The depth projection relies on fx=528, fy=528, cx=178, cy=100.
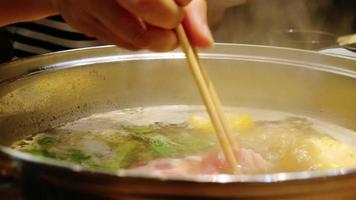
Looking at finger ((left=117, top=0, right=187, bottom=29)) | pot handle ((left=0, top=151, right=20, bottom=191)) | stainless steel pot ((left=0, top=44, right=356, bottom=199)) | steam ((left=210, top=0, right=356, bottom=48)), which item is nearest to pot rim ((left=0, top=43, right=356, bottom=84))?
stainless steel pot ((left=0, top=44, right=356, bottom=199))

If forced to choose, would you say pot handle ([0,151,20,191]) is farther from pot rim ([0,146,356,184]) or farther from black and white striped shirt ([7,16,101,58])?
black and white striped shirt ([7,16,101,58])

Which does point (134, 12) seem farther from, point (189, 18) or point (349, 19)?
point (349, 19)

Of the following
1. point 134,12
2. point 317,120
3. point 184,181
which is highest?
point 134,12

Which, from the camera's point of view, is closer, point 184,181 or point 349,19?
Result: point 184,181

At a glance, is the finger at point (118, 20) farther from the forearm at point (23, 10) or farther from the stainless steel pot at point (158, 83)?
the forearm at point (23, 10)

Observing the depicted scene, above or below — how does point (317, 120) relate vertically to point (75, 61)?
below

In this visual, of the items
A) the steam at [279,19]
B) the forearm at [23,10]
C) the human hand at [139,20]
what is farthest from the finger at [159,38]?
the steam at [279,19]

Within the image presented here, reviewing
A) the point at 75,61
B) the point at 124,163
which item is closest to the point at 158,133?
the point at 124,163

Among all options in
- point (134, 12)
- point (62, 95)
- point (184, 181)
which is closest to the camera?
point (184, 181)
